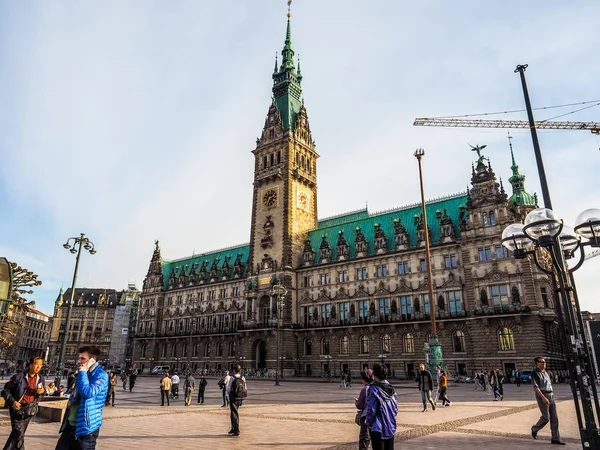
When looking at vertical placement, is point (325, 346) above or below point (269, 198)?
below

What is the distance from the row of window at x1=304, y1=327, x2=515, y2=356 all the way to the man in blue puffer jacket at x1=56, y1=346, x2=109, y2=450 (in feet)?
175

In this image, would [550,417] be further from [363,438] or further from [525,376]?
[525,376]

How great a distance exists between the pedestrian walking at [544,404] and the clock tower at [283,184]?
5958 cm

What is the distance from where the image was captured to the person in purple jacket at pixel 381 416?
8555 millimetres

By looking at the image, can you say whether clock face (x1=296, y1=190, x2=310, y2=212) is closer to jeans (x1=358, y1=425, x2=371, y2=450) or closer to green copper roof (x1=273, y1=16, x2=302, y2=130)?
green copper roof (x1=273, y1=16, x2=302, y2=130)

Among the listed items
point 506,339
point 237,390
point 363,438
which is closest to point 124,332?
point 506,339

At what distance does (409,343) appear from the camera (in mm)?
59469

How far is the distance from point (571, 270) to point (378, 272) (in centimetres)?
5467

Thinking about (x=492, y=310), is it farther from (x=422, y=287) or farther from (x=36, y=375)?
(x=36, y=375)

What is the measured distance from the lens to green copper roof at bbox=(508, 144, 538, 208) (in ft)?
182

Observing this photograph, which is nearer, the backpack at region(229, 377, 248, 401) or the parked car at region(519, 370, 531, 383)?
the backpack at region(229, 377, 248, 401)

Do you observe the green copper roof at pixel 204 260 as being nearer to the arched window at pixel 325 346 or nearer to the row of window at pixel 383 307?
the row of window at pixel 383 307

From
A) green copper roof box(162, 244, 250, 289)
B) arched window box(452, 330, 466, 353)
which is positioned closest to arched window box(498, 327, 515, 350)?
arched window box(452, 330, 466, 353)

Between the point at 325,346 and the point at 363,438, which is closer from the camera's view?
the point at 363,438
